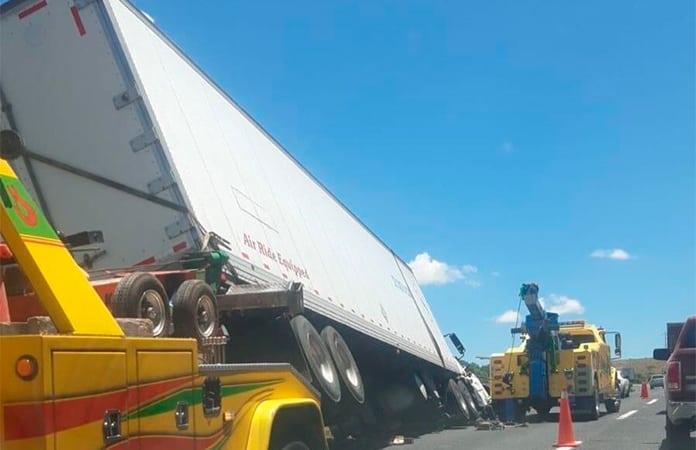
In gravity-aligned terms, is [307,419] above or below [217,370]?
below

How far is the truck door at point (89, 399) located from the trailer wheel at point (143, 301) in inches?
48.1

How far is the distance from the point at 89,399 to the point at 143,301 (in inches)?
67.5

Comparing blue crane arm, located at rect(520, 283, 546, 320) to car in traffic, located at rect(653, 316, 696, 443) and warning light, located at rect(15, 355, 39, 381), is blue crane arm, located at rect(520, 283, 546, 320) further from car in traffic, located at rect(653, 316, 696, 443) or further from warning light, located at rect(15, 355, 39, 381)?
warning light, located at rect(15, 355, 39, 381)

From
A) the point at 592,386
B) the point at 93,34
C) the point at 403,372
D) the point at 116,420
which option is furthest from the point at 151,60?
the point at 592,386

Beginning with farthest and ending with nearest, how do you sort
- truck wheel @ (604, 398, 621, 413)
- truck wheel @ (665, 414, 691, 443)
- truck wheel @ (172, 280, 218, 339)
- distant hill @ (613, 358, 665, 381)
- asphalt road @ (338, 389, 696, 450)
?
distant hill @ (613, 358, 665, 381)
truck wheel @ (604, 398, 621, 413)
asphalt road @ (338, 389, 696, 450)
truck wheel @ (665, 414, 691, 443)
truck wheel @ (172, 280, 218, 339)

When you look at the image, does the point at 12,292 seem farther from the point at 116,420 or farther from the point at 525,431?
the point at 525,431

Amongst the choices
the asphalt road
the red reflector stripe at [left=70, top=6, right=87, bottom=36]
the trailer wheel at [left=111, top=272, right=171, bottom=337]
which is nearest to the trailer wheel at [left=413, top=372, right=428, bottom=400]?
the asphalt road

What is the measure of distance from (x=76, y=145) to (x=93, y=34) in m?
1.00

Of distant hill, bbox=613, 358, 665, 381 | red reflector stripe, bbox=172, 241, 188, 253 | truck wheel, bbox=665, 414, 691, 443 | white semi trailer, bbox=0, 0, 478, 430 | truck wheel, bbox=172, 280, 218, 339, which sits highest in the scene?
white semi trailer, bbox=0, 0, 478, 430

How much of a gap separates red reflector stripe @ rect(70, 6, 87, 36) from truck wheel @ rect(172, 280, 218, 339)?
10.3 feet

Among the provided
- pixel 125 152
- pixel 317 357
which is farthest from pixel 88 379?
pixel 317 357

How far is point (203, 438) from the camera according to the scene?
4.30m

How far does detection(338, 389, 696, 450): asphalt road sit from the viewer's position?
508 inches

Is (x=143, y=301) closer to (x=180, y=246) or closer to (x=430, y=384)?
(x=180, y=246)
